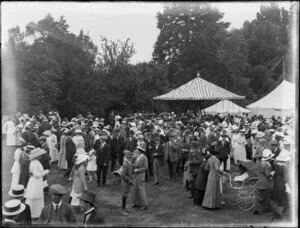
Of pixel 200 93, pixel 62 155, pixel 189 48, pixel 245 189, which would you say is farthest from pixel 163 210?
pixel 189 48

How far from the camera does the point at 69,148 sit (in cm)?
1107

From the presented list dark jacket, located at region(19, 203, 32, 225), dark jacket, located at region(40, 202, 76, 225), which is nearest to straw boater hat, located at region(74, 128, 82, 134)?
dark jacket, located at region(19, 203, 32, 225)

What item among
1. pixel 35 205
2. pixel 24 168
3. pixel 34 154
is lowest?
pixel 35 205

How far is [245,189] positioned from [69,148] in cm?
548

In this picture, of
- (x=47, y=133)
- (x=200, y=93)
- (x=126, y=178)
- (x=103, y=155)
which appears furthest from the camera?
(x=200, y=93)

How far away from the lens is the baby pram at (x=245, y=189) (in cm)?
908

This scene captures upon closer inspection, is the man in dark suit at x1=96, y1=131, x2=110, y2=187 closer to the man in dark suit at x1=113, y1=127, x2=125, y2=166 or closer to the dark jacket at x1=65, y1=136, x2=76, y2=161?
the dark jacket at x1=65, y1=136, x2=76, y2=161

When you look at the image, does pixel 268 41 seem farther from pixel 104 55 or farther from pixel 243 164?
pixel 243 164

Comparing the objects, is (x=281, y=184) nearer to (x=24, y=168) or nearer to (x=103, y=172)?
(x=103, y=172)

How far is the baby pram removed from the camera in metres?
9.08

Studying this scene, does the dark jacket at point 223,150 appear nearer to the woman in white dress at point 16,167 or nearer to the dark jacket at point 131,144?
the dark jacket at point 131,144

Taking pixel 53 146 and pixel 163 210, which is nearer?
pixel 163 210

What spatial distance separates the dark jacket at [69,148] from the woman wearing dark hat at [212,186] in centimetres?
442

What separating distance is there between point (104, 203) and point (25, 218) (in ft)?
14.2
